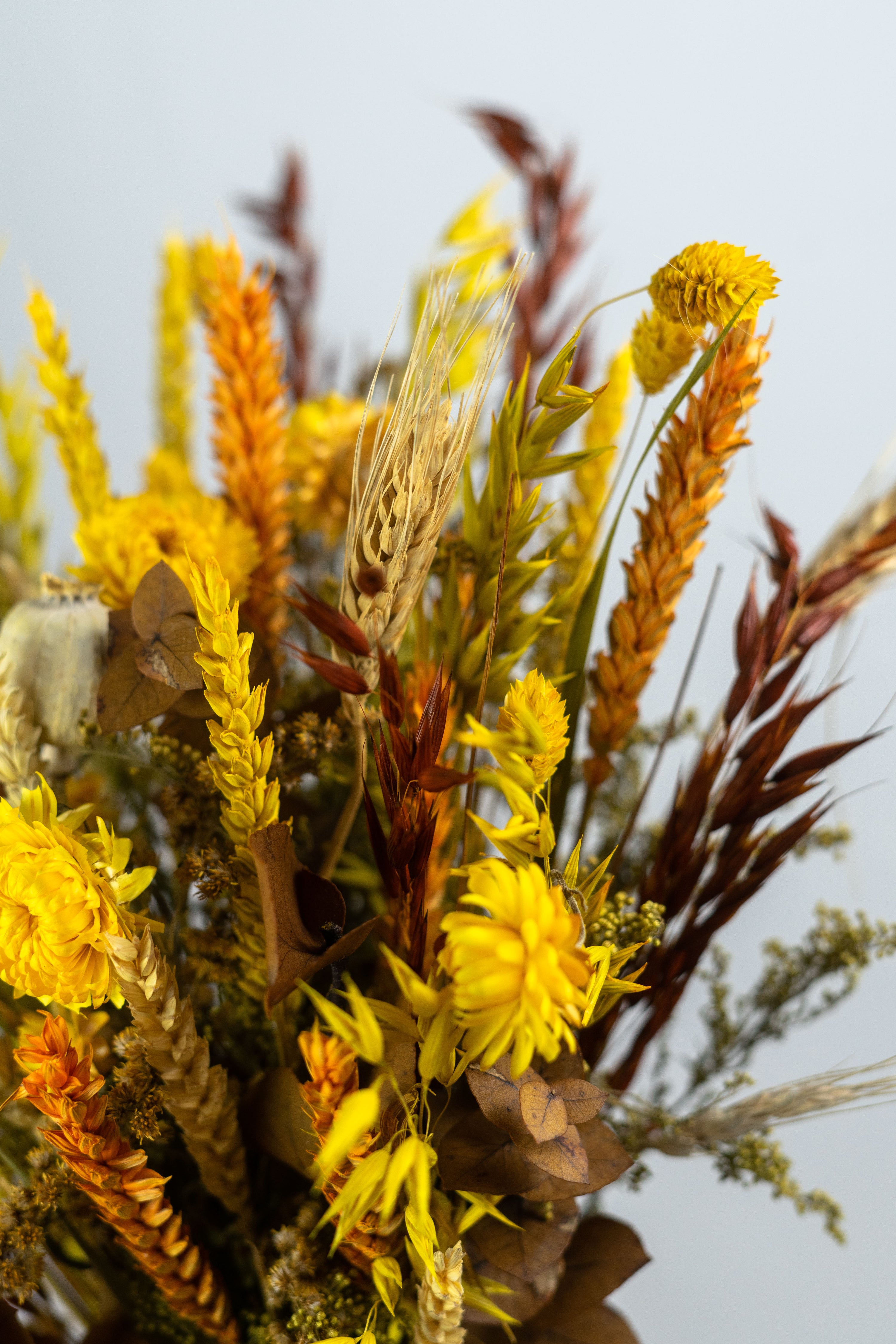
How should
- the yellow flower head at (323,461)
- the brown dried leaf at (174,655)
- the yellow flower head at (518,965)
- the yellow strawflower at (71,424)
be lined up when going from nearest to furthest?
the yellow flower head at (518,965) → the brown dried leaf at (174,655) → the yellow strawflower at (71,424) → the yellow flower head at (323,461)

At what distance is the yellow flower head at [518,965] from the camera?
20 cm

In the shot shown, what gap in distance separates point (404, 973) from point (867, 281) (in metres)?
0.75

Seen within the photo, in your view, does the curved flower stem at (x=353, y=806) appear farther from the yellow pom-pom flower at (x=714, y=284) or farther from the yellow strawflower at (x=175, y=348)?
the yellow strawflower at (x=175, y=348)

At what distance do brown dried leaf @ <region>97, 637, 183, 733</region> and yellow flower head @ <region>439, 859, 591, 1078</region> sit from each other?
0.16 metres

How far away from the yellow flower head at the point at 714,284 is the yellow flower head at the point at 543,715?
0.42ft

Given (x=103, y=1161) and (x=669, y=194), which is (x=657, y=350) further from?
(x=669, y=194)

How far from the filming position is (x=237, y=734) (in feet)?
0.90

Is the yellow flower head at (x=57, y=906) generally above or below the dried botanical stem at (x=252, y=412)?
below

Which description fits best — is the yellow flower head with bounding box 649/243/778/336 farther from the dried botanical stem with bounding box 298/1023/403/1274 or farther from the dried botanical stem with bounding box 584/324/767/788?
the dried botanical stem with bounding box 298/1023/403/1274

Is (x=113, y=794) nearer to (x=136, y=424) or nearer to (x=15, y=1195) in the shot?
(x=15, y=1195)

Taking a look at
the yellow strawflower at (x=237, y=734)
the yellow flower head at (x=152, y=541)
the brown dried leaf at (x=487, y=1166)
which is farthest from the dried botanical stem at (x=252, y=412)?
the brown dried leaf at (x=487, y=1166)

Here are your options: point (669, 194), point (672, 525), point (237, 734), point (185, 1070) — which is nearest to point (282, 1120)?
point (185, 1070)

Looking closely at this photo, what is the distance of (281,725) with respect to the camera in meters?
0.34

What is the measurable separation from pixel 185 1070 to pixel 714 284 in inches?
12.3
